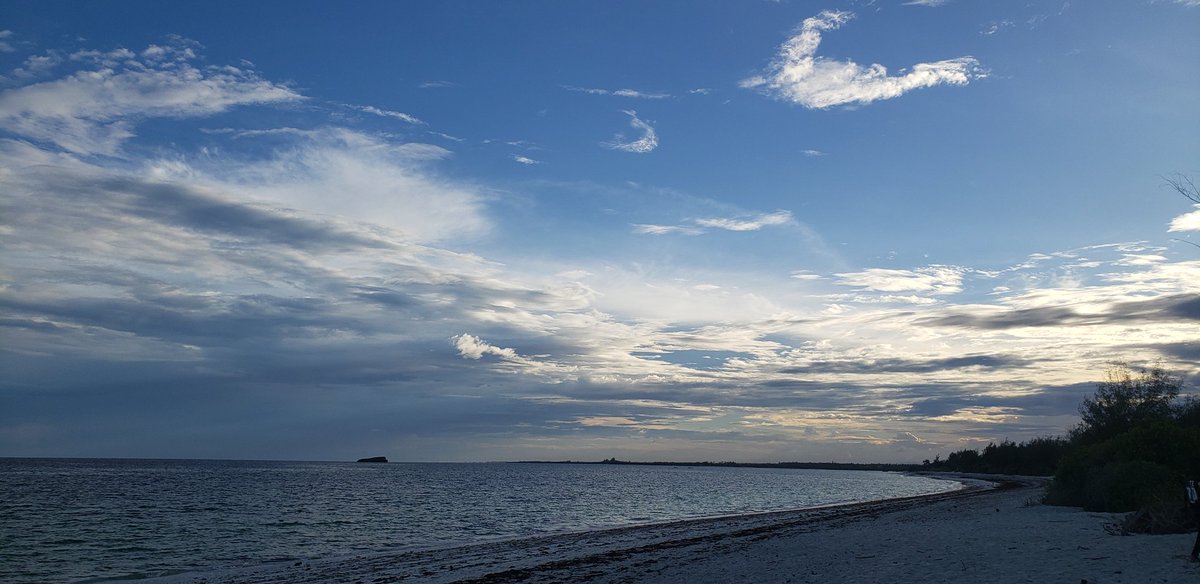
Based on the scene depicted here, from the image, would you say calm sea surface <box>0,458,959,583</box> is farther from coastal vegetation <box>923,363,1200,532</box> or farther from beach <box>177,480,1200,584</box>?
coastal vegetation <box>923,363,1200,532</box>

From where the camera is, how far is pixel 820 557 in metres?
21.8

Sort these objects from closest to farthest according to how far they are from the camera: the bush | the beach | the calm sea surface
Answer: the beach
the bush
the calm sea surface

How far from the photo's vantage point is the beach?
1639cm

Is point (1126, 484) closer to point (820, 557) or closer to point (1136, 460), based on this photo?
point (1136, 460)

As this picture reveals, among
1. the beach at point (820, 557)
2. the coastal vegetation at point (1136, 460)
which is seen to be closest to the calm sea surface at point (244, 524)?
the beach at point (820, 557)

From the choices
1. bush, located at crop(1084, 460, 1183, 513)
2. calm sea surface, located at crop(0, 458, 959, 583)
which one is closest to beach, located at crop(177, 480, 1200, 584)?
bush, located at crop(1084, 460, 1183, 513)

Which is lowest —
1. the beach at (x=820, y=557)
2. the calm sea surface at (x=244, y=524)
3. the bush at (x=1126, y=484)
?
the calm sea surface at (x=244, y=524)

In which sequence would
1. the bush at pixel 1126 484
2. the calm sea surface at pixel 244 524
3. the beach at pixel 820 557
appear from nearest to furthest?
1. the beach at pixel 820 557
2. the bush at pixel 1126 484
3. the calm sea surface at pixel 244 524

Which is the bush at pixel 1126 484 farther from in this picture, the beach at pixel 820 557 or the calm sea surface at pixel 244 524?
the calm sea surface at pixel 244 524

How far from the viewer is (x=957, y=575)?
1633 cm

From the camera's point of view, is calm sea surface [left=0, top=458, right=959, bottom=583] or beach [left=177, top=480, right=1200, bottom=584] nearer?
beach [left=177, top=480, right=1200, bottom=584]

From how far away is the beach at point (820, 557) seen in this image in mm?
16391

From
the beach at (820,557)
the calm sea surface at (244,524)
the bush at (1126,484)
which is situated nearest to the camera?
the beach at (820,557)

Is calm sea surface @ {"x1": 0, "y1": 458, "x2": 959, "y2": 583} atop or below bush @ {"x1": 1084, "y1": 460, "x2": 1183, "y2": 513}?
below
